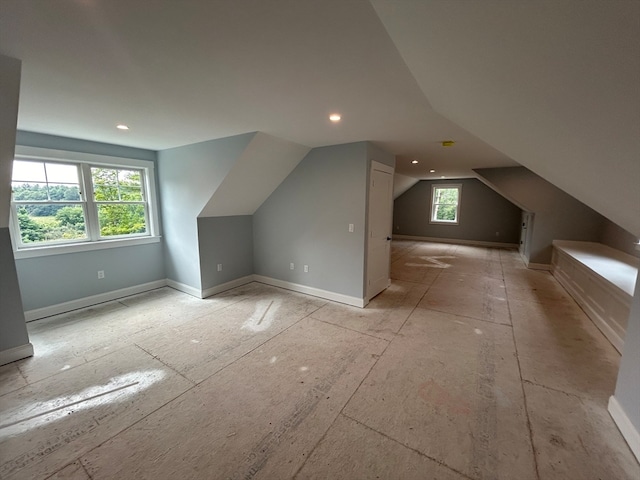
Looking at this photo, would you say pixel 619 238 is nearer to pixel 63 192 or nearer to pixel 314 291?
pixel 314 291

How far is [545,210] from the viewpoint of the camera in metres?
5.12

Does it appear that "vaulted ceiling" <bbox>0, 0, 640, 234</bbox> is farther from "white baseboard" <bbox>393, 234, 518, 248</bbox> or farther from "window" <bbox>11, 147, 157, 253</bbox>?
"white baseboard" <bbox>393, 234, 518, 248</bbox>

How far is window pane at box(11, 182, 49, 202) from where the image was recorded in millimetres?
3006

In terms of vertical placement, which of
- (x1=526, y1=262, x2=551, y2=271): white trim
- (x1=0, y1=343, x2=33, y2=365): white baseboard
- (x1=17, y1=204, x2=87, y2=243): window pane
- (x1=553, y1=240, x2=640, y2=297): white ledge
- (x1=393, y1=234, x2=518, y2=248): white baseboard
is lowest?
(x1=0, y1=343, x2=33, y2=365): white baseboard

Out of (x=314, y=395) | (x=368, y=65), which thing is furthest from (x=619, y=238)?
(x=314, y=395)

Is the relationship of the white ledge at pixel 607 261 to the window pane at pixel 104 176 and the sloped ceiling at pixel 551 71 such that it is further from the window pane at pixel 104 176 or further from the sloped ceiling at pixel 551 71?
the window pane at pixel 104 176

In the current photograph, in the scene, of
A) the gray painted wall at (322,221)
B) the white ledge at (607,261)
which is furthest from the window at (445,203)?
the gray painted wall at (322,221)

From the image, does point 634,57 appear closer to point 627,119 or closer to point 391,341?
point 627,119

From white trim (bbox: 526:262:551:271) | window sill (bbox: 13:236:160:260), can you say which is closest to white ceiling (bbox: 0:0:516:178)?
window sill (bbox: 13:236:160:260)

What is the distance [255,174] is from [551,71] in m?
3.22

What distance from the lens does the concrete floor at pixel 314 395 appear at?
1.45 meters

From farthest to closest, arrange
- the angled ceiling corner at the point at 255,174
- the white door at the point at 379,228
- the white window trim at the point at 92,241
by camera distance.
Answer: the white door at the point at 379,228
the angled ceiling corner at the point at 255,174
the white window trim at the point at 92,241

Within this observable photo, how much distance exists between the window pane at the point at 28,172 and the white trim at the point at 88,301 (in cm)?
161

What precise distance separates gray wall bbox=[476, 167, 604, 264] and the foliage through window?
699cm
